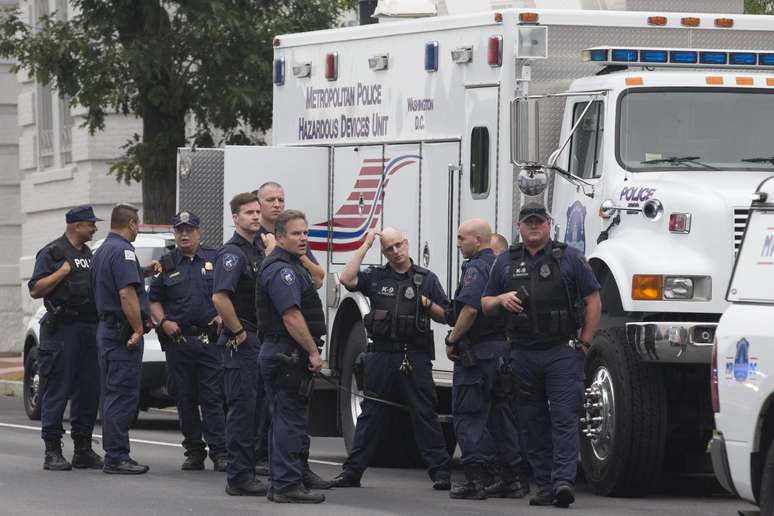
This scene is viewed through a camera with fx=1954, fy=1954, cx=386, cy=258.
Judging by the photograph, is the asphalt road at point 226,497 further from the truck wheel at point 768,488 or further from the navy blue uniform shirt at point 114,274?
the truck wheel at point 768,488

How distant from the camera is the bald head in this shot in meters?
12.4

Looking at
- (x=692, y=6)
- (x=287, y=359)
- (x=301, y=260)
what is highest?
(x=692, y=6)

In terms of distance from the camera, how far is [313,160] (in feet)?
51.1

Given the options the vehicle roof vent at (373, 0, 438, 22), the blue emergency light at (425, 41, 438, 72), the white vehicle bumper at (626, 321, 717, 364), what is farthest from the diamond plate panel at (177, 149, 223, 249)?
the white vehicle bumper at (626, 321, 717, 364)

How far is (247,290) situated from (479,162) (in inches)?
79.5

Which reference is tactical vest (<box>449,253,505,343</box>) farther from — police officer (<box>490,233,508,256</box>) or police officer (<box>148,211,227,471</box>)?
police officer (<box>148,211,227,471</box>)

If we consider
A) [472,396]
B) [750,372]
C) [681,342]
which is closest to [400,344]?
[472,396]

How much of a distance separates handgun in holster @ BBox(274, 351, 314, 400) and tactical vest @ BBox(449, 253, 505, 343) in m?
1.19

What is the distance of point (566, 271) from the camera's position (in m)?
11.7

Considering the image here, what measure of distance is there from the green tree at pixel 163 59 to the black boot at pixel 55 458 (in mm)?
7278

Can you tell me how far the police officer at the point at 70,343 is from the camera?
45.2 feet

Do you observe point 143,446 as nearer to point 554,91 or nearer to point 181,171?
point 181,171

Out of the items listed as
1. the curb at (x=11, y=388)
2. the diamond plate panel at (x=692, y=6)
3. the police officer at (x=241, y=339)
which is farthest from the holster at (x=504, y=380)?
the curb at (x=11, y=388)

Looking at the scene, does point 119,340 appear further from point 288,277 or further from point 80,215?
point 288,277
